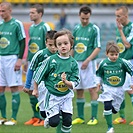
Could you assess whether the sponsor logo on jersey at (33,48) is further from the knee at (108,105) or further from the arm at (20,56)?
the knee at (108,105)

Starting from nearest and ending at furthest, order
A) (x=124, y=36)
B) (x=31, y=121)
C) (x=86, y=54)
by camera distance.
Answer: (x=124, y=36), (x=31, y=121), (x=86, y=54)

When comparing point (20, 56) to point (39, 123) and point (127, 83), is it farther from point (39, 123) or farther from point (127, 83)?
point (127, 83)

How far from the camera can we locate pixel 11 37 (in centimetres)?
1032

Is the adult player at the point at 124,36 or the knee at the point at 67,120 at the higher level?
the adult player at the point at 124,36

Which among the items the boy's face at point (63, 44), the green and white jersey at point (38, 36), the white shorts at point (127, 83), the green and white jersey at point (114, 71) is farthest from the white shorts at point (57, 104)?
the green and white jersey at point (38, 36)

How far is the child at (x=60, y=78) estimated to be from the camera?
744cm

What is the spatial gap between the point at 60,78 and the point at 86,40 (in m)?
3.10

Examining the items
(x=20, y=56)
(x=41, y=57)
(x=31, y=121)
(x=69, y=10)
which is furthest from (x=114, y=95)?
(x=69, y=10)

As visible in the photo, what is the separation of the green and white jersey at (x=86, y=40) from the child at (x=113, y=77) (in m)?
1.08

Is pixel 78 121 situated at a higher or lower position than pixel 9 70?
lower

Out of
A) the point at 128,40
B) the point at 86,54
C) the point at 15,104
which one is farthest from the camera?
the point at 86,54

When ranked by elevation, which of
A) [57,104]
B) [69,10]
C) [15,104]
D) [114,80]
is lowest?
[15,104]

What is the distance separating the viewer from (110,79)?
9.46 meters

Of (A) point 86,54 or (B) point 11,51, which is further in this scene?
(A) point 86,54
